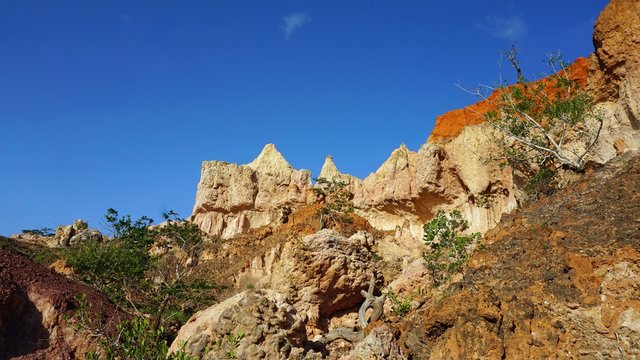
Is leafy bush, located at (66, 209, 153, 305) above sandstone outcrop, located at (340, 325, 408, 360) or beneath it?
above

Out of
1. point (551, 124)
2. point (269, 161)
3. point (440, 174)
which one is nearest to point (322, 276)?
point (551, 124)

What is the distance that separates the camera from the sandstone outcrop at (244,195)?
49781mm

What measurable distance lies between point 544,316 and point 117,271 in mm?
15334

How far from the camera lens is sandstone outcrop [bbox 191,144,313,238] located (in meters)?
49.8

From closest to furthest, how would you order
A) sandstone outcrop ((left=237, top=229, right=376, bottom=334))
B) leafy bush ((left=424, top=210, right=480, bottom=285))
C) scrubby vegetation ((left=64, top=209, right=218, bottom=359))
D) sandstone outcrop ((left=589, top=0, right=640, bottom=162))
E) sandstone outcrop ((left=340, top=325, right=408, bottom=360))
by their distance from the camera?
scrubby vegetation ((left=64, top=209, right=218, bottom=359)), sandstone outcrop ((left=340, top=325, right=408, bottom=360)), leafy bush ((left=424, top=210, right=480, bottom=285)), sandstone outcrop ((left=237, top=229, right=376, bottom=334)), sandstone outcrop ((left=589, top=0, right=640, bottom=162))

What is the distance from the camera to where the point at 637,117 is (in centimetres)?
1877

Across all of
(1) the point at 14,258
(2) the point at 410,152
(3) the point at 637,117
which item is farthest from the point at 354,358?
(2) the point at 410,152

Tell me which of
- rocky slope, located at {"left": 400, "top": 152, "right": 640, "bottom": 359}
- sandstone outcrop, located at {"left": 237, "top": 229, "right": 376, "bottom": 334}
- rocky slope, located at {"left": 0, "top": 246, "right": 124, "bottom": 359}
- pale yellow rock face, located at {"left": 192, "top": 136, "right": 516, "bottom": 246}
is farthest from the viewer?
pale yellow rock face, located at {"left": 192, "top": 136, "right": 516, "bottom": 246}

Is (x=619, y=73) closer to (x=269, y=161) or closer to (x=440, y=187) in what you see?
(x=440, y=187)

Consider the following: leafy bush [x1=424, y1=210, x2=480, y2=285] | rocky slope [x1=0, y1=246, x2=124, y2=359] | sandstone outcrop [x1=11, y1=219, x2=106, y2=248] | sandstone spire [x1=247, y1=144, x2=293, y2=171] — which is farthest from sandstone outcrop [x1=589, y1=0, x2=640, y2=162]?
sandstone outcrop [x1=11, y1=219, x2=106, y2=248]

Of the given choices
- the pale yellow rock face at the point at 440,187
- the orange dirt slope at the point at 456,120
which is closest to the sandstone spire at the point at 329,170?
the pale yellow rock face at the point at 440,187

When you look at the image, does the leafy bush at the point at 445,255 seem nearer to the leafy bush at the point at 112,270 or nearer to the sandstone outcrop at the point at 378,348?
the sandstone outcrop at the point at 378,348

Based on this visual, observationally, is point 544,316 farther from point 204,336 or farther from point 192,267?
point 192,267

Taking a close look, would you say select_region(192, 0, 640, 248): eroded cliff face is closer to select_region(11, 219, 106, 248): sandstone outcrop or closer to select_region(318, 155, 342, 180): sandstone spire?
select_region(318, 155, 342, 180): sandstone spire
